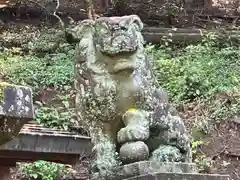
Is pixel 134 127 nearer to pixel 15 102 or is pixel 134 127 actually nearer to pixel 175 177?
pixel 175 177

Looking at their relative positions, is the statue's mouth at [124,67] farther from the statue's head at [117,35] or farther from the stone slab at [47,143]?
the stone slab at [47,143]

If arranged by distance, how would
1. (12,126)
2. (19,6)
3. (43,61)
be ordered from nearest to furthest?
(12,126)
(43,61)
(19,6)

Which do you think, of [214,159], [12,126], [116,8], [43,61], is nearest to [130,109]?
[12,126]

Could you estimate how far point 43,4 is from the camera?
12.4 metres

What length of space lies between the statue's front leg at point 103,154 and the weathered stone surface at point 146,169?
3cm

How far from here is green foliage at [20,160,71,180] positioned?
821 cm

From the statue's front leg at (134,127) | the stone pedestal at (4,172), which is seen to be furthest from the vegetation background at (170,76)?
the statue's front leg at (134,127)

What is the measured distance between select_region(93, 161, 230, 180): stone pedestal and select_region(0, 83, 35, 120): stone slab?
0.74 m

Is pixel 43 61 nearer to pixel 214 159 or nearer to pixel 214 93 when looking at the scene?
pixel 214 93

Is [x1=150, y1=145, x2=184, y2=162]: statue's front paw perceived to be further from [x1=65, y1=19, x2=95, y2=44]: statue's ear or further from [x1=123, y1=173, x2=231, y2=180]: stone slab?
[x1=65, y1=19, x2=95, y2=44]: statue's ear

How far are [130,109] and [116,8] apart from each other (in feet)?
30.3

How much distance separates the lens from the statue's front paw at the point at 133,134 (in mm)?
3180

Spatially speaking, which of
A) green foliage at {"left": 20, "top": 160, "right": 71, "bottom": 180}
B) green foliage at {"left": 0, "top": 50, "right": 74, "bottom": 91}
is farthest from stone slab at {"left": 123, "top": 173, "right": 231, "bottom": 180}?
green foliage at {"left": 0, "top": 50, "right": 74, "bottom": 91}

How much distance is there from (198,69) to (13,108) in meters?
8.24
